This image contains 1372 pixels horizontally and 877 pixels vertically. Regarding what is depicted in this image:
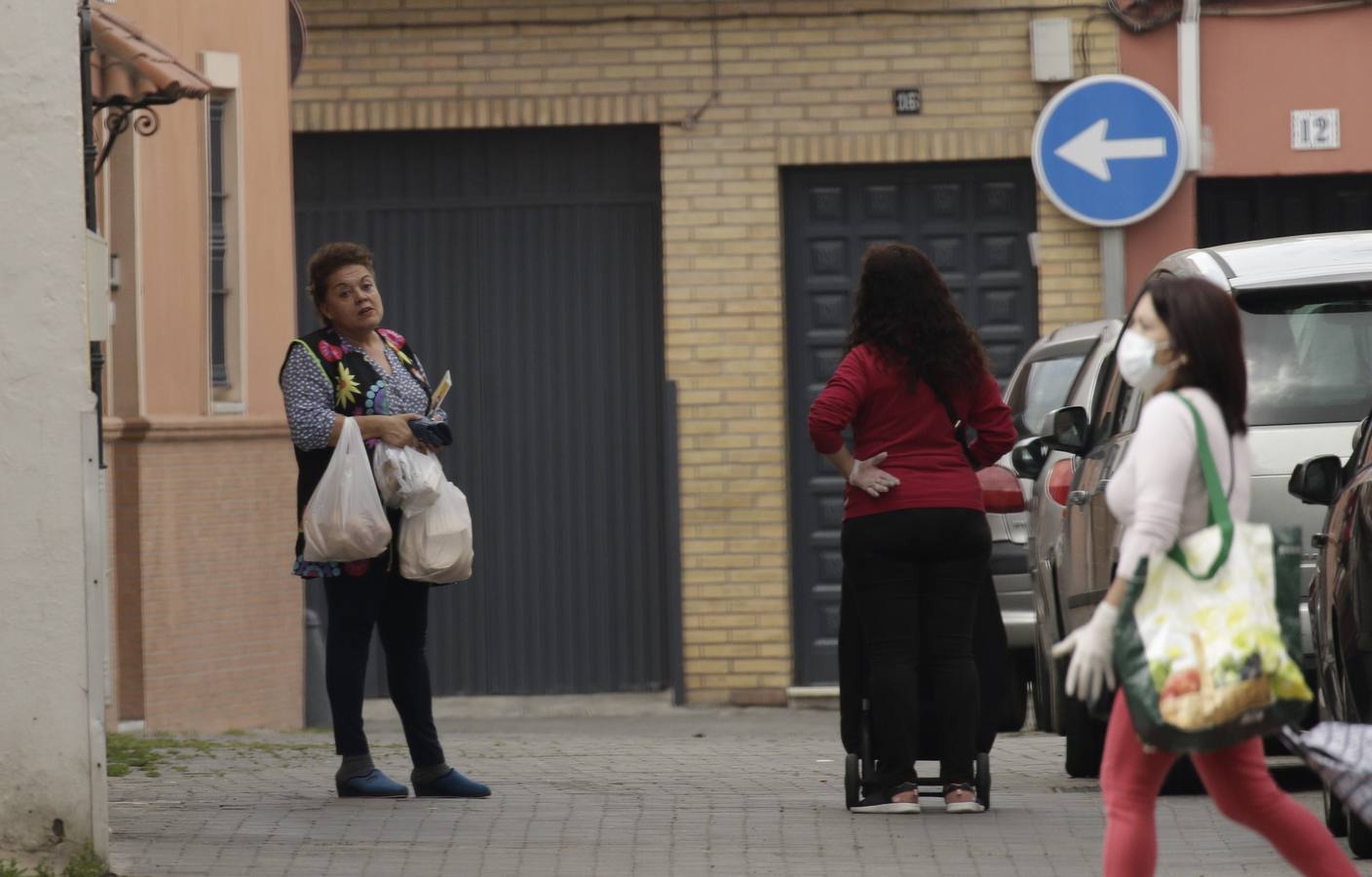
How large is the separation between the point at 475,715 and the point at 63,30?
9096 millimetres

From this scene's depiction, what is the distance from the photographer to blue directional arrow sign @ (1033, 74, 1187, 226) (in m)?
14.4

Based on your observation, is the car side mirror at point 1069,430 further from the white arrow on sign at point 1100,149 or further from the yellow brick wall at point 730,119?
the yellow brick wall at point 730,119

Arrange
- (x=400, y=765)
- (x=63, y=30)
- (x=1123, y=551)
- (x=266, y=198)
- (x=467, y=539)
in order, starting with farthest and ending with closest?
(x=266, y=198), (x=400, y=765), (x=467, y=539), (x=63, y=30), (x=1123, y=551)

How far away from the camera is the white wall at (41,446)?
6363 millimetres

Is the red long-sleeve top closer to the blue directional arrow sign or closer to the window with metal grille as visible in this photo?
the window with metal grille

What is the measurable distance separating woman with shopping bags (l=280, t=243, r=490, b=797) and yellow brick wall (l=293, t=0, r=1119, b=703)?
6.58 m

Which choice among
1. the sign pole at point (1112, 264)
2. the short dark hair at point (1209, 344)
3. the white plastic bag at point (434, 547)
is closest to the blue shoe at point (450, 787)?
the white plastic bag at point (434, 547)

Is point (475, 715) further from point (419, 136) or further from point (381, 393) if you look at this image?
point (381, 393)

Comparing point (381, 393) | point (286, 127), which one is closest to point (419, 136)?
point (286, 127)

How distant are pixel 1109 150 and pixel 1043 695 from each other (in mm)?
4174

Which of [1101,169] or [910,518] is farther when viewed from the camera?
[1101,169]

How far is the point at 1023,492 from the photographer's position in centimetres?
1205

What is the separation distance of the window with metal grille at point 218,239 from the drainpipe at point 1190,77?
5.34 m

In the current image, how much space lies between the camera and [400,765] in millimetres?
10164
